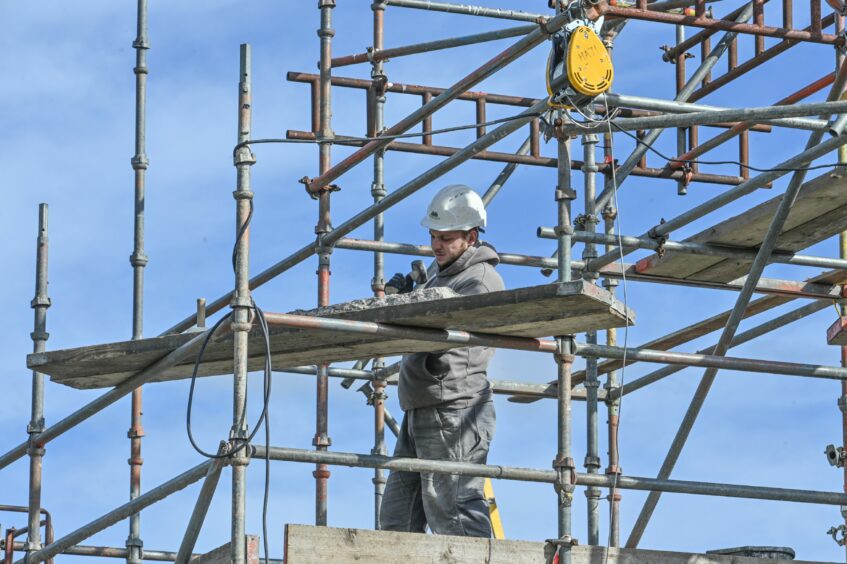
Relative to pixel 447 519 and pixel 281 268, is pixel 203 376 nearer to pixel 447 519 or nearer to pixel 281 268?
pixel 447 519

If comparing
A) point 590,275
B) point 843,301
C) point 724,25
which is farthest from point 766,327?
point 724,25

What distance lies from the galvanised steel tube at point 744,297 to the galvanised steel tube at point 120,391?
2883 mm

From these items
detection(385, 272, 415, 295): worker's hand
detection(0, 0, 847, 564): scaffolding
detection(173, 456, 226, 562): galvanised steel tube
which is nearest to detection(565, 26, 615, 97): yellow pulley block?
detection(0, 0, 847, 564): scaffolding

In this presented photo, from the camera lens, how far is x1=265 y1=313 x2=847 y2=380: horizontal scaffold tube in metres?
7.76

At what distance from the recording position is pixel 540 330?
7992mm

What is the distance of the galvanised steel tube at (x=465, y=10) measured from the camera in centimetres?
1247

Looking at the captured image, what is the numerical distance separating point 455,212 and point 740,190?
1709 mm

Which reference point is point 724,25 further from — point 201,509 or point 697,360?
point 201,509

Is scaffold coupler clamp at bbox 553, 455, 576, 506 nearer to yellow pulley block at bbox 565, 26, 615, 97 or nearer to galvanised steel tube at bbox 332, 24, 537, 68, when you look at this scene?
yellow pulley block at bbox 565, 26, 615, 97

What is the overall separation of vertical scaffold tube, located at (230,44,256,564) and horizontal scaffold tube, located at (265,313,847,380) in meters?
0.17

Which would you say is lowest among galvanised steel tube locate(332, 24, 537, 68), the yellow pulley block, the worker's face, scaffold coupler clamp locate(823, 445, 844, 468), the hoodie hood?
scaffold coupler clamp locate(823, 445, 844, 468)

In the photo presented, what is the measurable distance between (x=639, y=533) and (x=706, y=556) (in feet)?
6.85

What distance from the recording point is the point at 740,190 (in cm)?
956

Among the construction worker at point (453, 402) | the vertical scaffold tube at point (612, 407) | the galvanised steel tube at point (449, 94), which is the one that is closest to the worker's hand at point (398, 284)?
the construction worker at point (453, 402)
